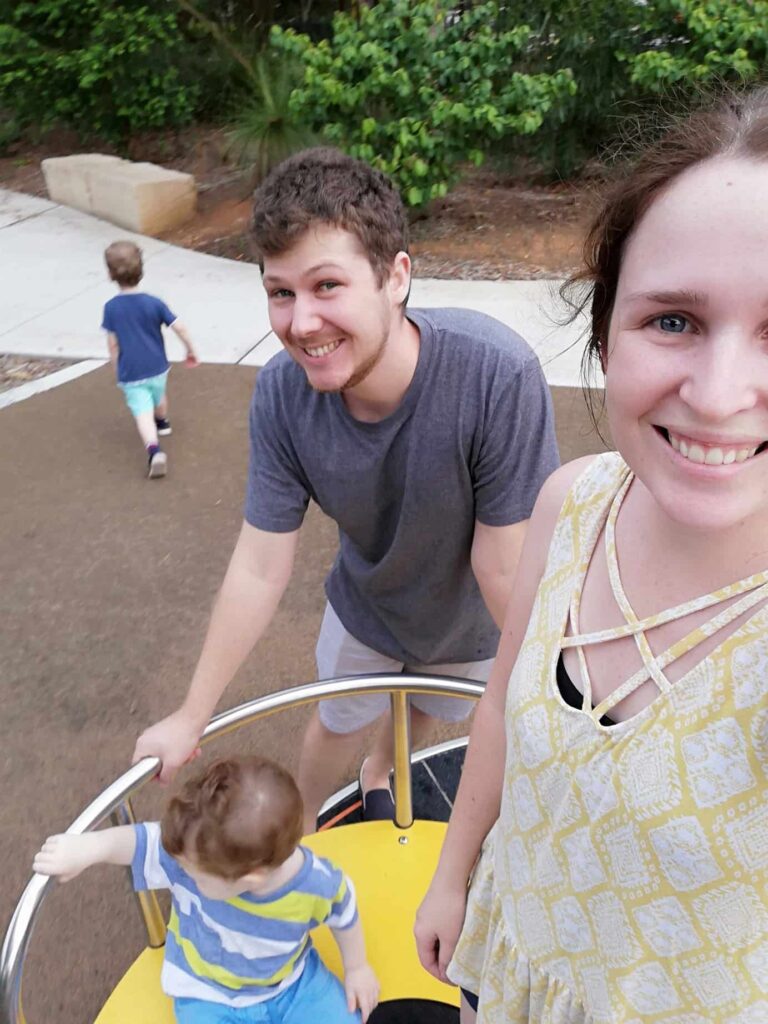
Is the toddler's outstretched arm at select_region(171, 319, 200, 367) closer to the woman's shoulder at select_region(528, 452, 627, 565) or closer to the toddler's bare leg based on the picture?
the toddler's bare leg

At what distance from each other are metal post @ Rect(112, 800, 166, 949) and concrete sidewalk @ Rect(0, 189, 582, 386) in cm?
431

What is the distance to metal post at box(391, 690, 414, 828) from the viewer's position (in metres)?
2.13

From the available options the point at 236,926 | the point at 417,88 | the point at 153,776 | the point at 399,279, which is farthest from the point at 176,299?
the point at 236,926

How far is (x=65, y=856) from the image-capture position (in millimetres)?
1707

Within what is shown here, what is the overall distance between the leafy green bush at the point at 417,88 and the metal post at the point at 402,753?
6.21 m

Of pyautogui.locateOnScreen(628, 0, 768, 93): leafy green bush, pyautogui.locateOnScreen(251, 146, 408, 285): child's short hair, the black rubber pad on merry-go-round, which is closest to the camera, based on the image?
pyautogui.locateOnScreen(251, 146, 408, 285): child's short hair

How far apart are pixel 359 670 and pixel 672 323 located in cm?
175

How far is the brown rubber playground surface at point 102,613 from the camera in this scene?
2.79 m

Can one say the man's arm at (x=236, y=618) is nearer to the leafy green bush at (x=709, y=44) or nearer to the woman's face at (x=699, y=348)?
the woman's face at (x=699, y=348)

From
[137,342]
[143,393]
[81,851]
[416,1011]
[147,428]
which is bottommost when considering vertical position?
[147,428]

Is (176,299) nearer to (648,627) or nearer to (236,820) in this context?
(236,820)

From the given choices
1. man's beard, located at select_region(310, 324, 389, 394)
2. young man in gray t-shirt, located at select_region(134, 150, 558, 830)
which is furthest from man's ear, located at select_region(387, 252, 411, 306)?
man's beard, located at select_region(310, 324, 389, 394)

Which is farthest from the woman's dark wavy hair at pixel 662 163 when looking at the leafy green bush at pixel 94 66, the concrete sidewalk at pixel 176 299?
the leafy green bush at pixel 94 66

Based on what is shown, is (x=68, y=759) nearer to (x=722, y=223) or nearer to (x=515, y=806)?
(x=515, y=806)
